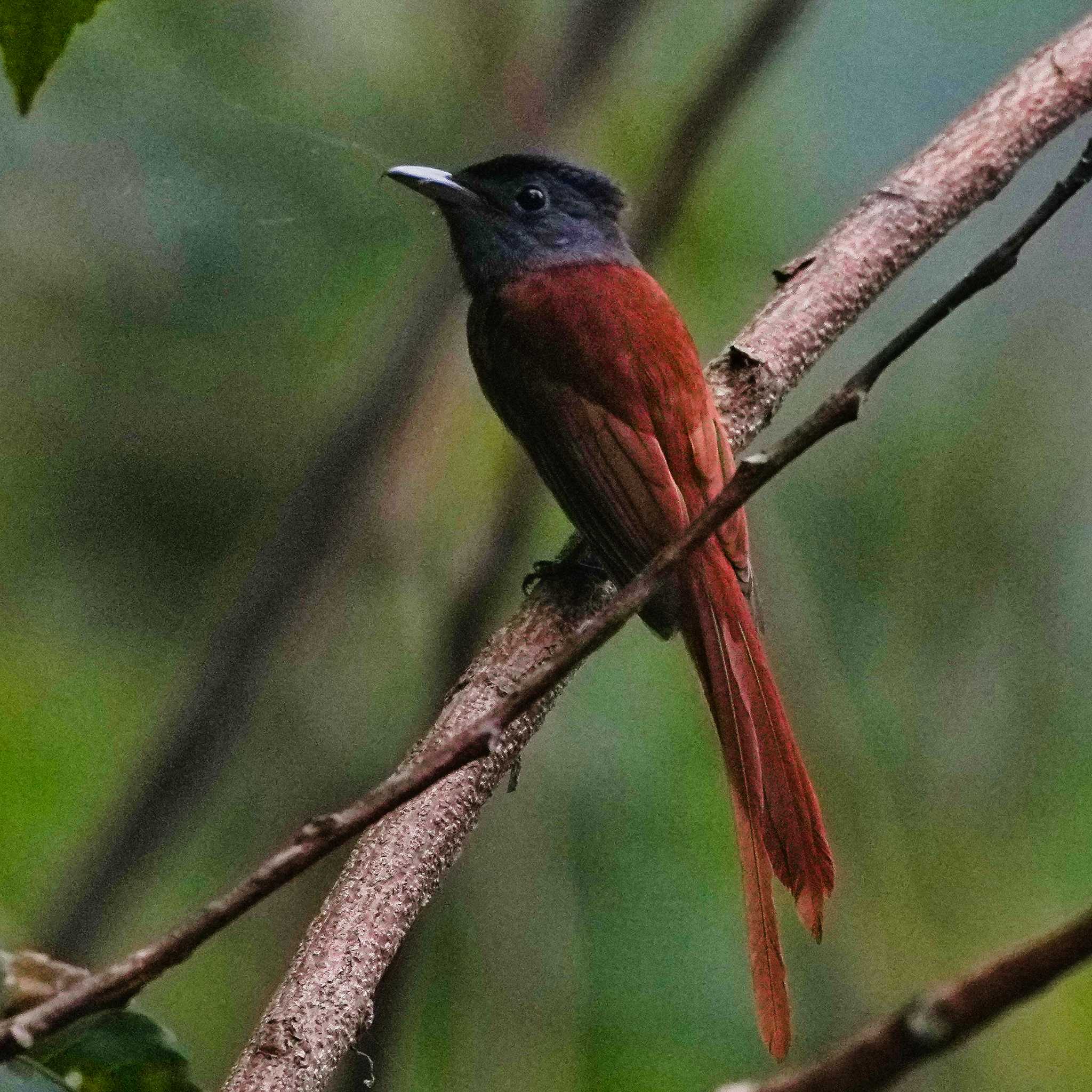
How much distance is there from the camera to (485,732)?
119 cm

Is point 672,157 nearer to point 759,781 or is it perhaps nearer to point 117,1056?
point 759,781

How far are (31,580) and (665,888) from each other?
1.68 metres

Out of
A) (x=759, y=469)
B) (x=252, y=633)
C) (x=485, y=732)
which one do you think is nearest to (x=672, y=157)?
(x=252, y=633)

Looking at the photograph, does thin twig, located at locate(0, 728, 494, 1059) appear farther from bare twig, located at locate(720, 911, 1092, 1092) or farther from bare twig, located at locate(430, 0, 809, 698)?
bare twig, located at locate(430, 0, 809, 698)

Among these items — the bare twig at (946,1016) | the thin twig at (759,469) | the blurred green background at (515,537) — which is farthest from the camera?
the blurred green background at (515,537)

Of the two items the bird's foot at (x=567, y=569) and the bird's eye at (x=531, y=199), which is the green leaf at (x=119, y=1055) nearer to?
the bird's foot at (x=567, y=569)

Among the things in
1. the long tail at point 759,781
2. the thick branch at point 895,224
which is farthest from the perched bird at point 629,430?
the thick branch at point 895,224

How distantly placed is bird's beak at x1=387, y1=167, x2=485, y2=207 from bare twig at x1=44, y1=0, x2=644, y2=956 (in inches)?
12.5

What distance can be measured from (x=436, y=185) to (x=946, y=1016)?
3.06 metres

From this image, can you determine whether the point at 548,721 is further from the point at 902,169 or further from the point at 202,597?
the point at 902,169

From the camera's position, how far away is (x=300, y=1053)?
5.19 ft

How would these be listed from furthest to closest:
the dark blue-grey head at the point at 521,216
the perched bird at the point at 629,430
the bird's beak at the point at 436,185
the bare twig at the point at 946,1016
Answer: the dark blue-grey head at the point at 521,216
the bird's beak at the point at 436,185
the perched bird at the point at 629,430
the bare twig at the point at 946,1016

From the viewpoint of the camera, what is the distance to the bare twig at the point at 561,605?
5.41 ft

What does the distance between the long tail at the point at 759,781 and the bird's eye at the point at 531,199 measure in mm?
1234
